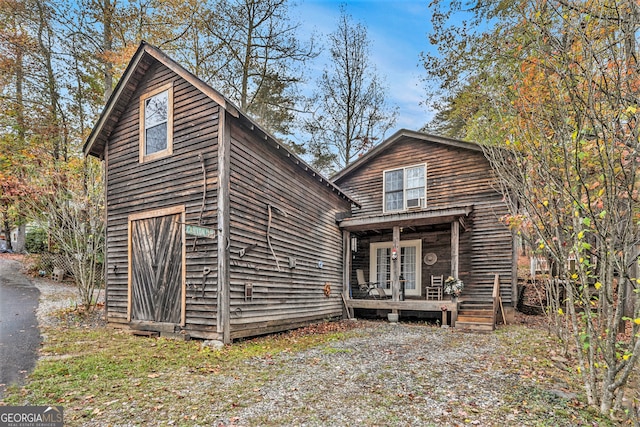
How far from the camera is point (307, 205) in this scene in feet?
35.8

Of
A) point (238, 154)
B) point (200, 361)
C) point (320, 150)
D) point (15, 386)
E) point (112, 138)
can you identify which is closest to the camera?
point (15, 386)

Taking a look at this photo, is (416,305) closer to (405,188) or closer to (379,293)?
(379,293)

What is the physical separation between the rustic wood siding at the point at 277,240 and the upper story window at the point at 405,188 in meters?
3.25

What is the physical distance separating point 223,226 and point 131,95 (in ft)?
17.2

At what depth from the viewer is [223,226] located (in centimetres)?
727

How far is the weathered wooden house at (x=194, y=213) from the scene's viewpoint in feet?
24.4

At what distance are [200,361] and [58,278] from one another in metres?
15.5

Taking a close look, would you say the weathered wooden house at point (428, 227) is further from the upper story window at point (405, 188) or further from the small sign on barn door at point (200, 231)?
the small sign on barn door at point (200, 231)

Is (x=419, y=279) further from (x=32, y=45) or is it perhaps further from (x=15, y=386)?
(x=32, y=45)

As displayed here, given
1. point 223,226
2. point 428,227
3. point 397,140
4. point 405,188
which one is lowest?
point 223,226

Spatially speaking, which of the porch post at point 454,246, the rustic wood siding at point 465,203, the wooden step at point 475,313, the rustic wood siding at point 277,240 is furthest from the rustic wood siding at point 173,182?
the rustic wood siding at point 465,203

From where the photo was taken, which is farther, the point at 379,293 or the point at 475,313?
the point at 379,293

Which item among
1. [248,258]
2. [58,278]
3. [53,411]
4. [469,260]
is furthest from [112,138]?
[469,260]
